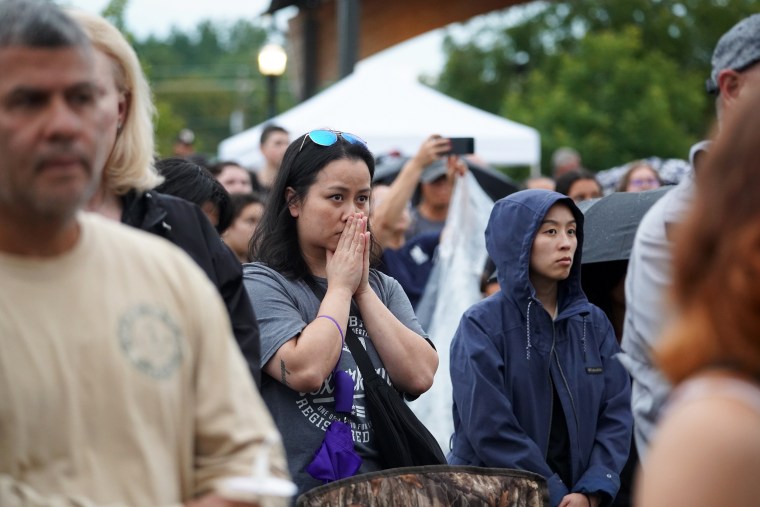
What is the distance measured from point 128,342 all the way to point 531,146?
485 inches

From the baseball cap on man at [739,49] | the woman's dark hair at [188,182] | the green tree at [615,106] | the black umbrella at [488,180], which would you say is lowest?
the green tree at [615,106]

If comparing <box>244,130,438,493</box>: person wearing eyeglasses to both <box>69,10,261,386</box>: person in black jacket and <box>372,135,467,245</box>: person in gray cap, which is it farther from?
<box>372,135,467,245</box>: person in gray cap

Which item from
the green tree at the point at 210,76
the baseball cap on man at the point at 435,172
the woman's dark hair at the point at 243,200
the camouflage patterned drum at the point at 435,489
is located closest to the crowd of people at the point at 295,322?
the camouflage patterned drum at the point at 435,489

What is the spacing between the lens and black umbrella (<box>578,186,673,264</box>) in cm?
607

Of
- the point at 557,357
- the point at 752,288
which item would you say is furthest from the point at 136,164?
the point at 557,357

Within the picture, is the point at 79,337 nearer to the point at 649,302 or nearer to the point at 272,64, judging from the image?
the point at 649,302

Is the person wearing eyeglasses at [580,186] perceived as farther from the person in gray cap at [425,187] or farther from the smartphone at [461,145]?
the smartphone at [461,145]

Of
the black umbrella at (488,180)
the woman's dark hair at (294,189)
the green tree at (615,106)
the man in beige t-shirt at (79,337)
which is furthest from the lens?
the green tree at (615,106)

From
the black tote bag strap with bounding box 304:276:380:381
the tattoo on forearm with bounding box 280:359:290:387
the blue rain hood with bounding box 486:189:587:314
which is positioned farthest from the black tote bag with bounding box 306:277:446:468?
the blue rain hood with bounding box 486:189:587:314

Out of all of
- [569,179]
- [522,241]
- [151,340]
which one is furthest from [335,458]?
[569,179]

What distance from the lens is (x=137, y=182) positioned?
10.9 ft

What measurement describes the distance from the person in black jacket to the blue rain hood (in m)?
2.15

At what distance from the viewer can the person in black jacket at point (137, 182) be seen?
3322 millimetres

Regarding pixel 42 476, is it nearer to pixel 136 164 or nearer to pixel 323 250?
pixel 136 164
